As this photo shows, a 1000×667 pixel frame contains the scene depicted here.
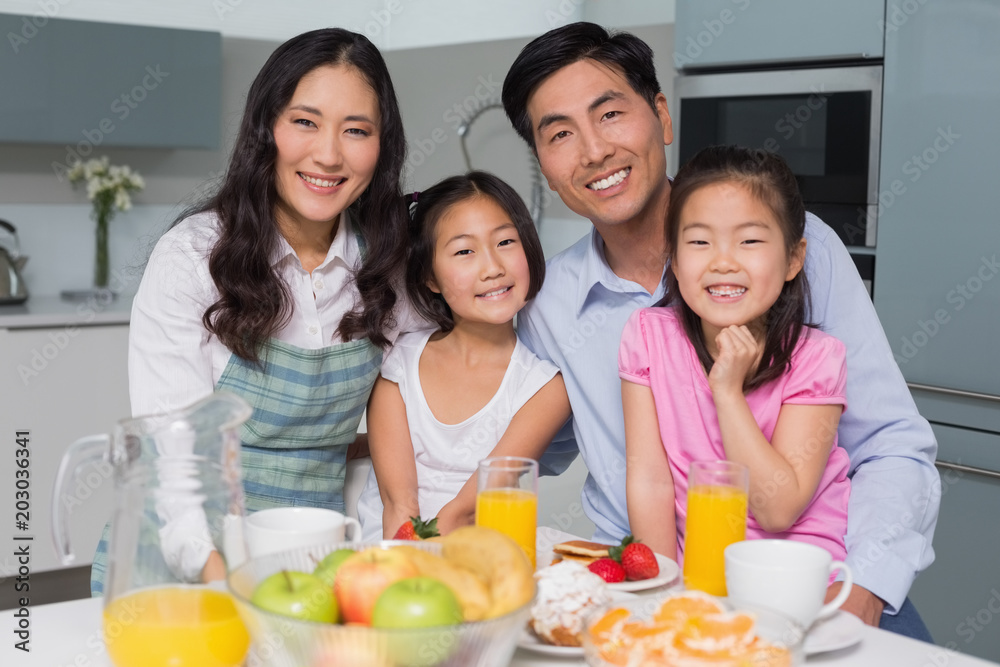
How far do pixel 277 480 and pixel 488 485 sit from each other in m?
0.70

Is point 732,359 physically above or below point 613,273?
below

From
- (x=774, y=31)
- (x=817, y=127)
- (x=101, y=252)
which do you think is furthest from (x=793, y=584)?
(x=101, y=252)

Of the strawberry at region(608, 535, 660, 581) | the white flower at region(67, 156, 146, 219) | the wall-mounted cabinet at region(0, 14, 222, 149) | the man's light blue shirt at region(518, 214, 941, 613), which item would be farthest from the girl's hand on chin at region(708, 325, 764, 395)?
the white flower at region(67, 156, 146, 219)

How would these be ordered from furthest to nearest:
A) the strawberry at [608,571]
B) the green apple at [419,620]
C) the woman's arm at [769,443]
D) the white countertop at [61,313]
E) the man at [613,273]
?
the white countertop at [61,313] → the man at [613,273] → the woman's arm at [769,443] → the strawberry at [608,571] → the green apple at [419,620]

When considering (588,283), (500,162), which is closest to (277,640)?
(588,283)

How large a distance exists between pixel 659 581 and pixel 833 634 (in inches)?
8.2

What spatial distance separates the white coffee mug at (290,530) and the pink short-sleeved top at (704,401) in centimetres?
65

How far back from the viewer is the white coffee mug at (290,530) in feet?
3.23

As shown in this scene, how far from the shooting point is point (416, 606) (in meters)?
0.77

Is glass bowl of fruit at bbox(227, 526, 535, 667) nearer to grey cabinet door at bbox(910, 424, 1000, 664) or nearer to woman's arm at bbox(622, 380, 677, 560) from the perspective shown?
woman's arm at bbox(622, 380, 677, 560)

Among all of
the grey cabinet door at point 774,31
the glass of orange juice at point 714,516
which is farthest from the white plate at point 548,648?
the grey cabinet door at point 774,31

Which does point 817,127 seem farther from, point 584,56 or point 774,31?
point 584,56

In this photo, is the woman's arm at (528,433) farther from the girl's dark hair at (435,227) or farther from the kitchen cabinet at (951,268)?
the kitchen cabinet at (951,268)

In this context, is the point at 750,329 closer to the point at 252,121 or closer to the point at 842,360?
the point at 842,360
